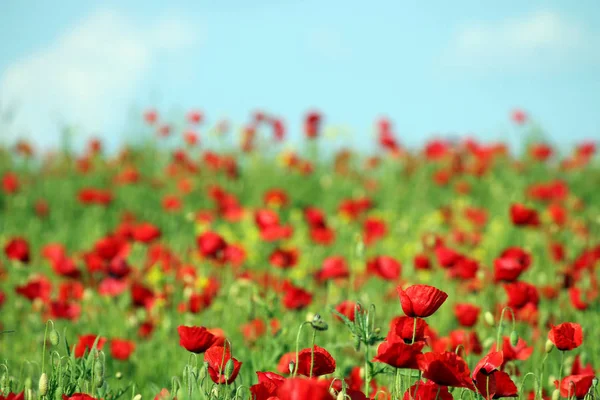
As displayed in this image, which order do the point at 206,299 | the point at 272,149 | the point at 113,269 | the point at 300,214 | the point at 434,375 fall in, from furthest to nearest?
1. the point at 272,149
2. the point at 300,214
3. the point at 113,269
4. the point at 206,299
5. the point at 434,375

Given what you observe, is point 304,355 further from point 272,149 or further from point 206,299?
point 272,149

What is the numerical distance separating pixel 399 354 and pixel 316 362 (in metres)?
0.19

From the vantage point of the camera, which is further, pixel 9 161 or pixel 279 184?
pixel 9 161

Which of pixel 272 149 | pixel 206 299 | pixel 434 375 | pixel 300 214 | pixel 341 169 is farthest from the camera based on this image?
pixel 272 149

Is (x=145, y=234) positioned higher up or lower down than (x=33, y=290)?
higher up

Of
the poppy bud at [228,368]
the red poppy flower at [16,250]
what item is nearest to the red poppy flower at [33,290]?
the red poppy flower at [16,250]

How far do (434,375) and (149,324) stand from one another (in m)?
1.89

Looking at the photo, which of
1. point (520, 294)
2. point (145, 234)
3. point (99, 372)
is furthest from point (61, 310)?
point (520, 294)

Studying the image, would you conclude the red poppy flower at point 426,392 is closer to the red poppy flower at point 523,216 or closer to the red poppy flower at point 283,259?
the red poppy flower at point 283,259

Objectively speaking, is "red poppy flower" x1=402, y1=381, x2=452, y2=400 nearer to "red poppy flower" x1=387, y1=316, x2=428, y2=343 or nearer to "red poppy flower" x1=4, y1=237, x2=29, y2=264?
"red poppy flower" x1=387, y1=316, x2=428, y2=343

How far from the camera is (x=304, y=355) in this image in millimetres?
1506

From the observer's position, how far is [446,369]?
1.40 meters

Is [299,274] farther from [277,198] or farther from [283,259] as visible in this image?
[277,198]

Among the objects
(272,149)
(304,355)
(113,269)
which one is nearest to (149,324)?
(113,269)
